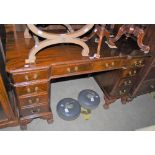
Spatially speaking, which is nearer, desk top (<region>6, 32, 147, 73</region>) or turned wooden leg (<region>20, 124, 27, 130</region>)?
desk top (<region>6, 32, 147, 73</region>)

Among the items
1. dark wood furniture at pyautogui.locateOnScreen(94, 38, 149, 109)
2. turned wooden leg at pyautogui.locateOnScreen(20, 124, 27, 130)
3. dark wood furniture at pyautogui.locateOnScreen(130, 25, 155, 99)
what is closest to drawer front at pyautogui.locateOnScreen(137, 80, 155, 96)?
dark wood furniture at pyautogui.locateOnScreen(130, 25, 155, 99)

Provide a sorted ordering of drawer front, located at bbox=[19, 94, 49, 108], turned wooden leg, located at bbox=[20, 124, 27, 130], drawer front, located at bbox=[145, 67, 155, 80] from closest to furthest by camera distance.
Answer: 1. drawer front, located at bbox=[19, 94, 49, 108]
2. turned wooden leg, located at bbox=[20, 124, 27, 130]
3. drawer front, located at bbox=[145, 67, 155, 80]

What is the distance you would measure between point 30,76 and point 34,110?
1.65ft

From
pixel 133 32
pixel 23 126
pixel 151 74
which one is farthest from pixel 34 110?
pixel 151 74

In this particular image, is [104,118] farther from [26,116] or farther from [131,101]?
[26,116]

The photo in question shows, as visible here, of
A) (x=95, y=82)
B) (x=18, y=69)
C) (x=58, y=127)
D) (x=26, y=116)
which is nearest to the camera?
(x=18, y=69)

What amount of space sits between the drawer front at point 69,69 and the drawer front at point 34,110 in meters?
0.46

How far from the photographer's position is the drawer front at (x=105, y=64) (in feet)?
5.41

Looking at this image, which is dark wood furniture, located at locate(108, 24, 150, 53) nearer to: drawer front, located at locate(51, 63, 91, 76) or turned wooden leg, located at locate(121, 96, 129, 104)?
drawer front, located at locate(51, 63, 91, 76)

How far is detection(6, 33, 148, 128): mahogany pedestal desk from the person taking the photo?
55.7 inches

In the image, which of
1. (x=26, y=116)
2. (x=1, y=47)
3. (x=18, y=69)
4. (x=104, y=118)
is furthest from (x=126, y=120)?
(x=1, y=47)

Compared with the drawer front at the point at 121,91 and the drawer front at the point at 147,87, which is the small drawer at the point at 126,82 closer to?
the drawer front at the point at 121,91

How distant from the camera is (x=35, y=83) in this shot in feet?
4.97
